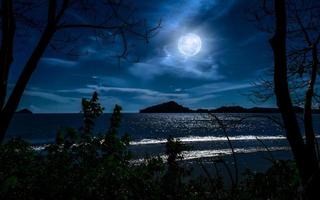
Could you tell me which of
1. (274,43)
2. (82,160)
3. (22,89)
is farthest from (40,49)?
(82,160)

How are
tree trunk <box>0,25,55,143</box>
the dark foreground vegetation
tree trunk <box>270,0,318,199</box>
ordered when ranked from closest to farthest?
tree trunk <box>0,25,55,143</box>
tree trunk <box>270,0,318,199</box>
the dark foreground vegetation

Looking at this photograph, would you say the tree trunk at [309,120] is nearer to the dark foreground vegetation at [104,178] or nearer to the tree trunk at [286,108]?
the tree trunk at [286,108]

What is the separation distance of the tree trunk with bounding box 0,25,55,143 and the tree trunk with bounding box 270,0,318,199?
3099 millimetres

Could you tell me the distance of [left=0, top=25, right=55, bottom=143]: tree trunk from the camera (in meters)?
3.54

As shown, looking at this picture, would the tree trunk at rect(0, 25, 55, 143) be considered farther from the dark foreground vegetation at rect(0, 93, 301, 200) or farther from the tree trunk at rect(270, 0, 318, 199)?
the tree trunk at rect(270, 0, 318, 199)

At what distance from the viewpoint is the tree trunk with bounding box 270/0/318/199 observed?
13.4 ft

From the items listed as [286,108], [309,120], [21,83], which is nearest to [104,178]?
[21,83]

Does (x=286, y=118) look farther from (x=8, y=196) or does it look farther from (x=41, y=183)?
(x=8, y=196)

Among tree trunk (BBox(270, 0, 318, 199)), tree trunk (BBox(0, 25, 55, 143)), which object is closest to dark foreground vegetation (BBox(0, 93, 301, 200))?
tree trunk (BBox(270, 0, 318, 199))

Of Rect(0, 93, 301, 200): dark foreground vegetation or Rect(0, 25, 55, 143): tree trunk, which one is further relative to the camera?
Rect(0, 93, 301, 200): dark foreground vegetation

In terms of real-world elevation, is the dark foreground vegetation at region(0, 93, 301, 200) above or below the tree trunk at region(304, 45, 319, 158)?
below

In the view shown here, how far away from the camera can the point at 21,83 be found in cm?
368

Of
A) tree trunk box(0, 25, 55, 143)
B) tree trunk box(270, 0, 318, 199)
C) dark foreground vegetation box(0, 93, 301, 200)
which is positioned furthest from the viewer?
dark foreground vegetation box(0, 93, 301, 200)

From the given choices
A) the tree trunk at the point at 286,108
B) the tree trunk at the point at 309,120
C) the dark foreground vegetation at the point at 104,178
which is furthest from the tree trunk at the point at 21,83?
the tree trunk at the point at 309,120
